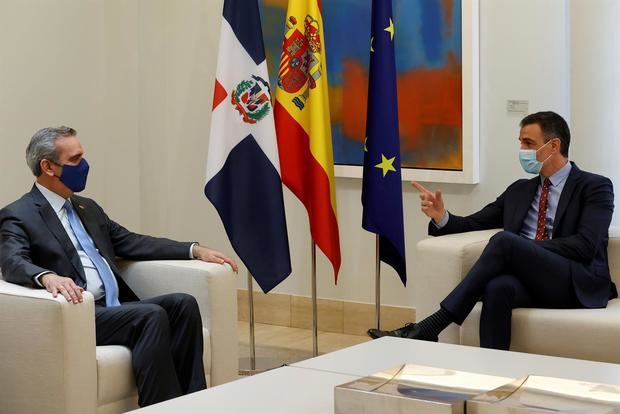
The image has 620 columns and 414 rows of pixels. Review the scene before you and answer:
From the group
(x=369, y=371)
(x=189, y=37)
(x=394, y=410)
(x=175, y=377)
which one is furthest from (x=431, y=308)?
(x=189, y=37)

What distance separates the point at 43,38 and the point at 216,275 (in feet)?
8.37

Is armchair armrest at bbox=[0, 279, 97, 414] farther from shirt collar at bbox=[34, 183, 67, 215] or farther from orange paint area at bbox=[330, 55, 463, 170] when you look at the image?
orange paint area at bbox=[330, 55, 463, 170]

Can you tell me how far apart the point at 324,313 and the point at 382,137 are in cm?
154

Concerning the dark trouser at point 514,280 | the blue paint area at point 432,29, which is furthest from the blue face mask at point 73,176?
the blue paint area at point 432,29

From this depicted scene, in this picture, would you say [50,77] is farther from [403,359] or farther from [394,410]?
[394,410]

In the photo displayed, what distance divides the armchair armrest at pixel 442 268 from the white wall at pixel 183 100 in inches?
40.6

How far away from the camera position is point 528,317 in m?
4.79

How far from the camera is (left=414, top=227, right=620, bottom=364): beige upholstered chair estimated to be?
4613mm

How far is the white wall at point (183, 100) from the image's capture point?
578cm

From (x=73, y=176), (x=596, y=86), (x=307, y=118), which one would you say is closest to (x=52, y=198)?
(x=73, y=176)

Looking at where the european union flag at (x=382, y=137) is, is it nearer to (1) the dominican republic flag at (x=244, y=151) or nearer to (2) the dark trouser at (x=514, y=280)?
(1) the dominican republic flag at (x=244, y=151)

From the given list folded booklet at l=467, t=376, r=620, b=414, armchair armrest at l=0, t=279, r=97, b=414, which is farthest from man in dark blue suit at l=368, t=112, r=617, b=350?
folded booklet at l=467, t=376, r=620, b=414

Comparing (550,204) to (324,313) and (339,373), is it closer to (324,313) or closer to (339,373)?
(324,313)

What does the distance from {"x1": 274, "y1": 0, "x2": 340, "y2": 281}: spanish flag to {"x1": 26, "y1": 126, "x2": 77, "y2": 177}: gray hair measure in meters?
1.34
